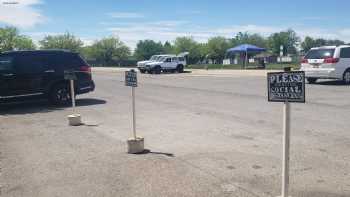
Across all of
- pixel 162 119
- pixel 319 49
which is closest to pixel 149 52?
pixel 319 49

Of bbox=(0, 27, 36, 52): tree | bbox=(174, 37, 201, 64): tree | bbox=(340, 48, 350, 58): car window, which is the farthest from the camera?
bbox=(174, 37, 201, 64): tree

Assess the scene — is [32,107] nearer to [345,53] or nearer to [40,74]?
[40,74]

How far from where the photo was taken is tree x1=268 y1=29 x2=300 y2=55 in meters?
133

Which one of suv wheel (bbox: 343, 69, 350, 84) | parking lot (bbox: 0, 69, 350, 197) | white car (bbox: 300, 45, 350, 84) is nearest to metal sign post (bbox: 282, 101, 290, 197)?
parking lot (bbox: 0, 69, 350, 197)

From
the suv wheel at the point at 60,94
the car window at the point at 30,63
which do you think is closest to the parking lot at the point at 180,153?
the suv wheel at the point at 60,94

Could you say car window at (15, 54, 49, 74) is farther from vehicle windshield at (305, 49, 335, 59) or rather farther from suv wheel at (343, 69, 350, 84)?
suv wheel at (343, 69, 350, 84)

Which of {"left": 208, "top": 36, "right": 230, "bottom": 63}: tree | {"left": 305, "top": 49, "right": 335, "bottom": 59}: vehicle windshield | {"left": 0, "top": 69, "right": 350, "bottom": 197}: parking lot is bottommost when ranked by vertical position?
{"left": 0, "top": 69, "right": 350, "bottom": 197}: parking lot

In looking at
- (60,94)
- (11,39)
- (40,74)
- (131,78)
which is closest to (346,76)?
(60,94)

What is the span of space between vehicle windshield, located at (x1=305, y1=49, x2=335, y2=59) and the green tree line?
7974 centimetres

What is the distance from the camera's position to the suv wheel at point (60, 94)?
14602mm

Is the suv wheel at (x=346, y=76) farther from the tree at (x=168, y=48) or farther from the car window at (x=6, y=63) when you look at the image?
the tree at (x=168, y=48)

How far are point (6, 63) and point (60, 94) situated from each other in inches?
77.8

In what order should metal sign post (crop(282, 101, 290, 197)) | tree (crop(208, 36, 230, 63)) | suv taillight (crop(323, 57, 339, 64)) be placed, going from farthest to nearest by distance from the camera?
tree (crop(208, 36, 230, 63)) < suv taillight (crop(323, 57, 339, 64)) < metal sign post (crop(282, 101, 290, 197))

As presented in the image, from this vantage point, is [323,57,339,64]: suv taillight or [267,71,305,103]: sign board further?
[323,57,339,64]: suv taillight
